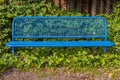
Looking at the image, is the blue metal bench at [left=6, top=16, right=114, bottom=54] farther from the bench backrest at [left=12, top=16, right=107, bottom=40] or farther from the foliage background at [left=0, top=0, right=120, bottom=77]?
the foliage background at [left=0, top=0, right=120, bottom=77]

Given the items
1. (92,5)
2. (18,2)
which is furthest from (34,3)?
(92,5)

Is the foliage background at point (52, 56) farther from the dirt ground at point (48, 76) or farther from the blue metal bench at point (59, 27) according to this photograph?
the blue metal bench at point (59, 27)

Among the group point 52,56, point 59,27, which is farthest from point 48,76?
point 59,27

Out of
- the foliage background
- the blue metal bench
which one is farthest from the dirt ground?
the blue metal bench

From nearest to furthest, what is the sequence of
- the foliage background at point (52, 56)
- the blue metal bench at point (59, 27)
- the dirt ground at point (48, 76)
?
the dirt ground at point (48, 76), the foliage background at point (52, 56), the blue metal bench at point (59, 27)

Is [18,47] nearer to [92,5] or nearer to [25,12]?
[25,12]

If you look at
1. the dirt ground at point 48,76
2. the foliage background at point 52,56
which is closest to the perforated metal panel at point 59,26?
the foliage background at point 52,56

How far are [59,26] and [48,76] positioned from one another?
1.52 metres

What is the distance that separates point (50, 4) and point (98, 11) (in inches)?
55.6

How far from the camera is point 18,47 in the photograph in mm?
6941

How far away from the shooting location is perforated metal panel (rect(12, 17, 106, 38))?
691 cm

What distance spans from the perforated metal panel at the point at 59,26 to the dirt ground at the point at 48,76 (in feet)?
3.80

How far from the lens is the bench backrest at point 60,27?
272 inches

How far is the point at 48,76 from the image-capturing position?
585 centimetres
